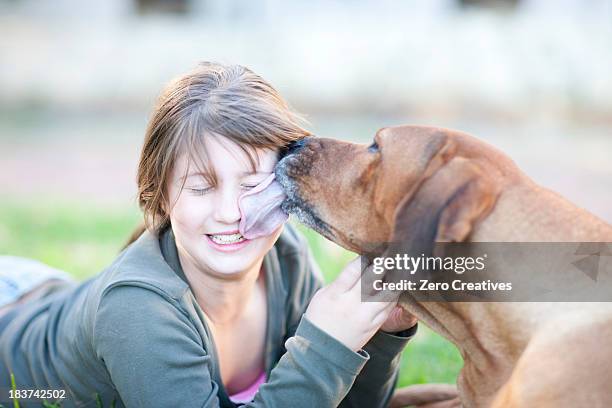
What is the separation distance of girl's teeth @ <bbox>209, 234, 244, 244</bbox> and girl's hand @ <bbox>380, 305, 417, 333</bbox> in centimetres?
62

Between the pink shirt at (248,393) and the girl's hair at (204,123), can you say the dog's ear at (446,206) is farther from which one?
the pink shirt at (248,393)

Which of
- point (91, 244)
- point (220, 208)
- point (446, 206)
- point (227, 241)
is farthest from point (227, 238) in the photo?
point (91, 244)

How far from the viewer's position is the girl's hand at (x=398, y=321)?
324 cm

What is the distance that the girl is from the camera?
292 cm

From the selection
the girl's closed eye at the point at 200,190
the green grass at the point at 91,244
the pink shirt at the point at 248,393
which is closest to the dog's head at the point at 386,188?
the girl's closed eye at the point at 200,190

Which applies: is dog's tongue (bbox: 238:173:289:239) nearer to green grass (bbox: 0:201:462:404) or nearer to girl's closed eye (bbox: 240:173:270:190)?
girl's closed eye (bbox: 240:173:270:190)

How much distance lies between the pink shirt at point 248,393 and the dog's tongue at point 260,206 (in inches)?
28.8

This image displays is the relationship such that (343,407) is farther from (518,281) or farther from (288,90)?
(288,90)

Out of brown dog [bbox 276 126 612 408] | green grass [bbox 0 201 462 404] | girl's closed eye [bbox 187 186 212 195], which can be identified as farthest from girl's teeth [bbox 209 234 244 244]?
green grass [bbox 0 201 462 404]

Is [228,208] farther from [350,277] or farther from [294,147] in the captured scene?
[350,277]

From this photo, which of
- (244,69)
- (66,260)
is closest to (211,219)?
(244,69)

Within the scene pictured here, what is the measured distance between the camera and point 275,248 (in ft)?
Answer: 12.4

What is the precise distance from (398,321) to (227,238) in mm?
717

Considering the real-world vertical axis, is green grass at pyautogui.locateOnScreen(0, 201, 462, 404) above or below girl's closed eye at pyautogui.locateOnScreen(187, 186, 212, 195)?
below
